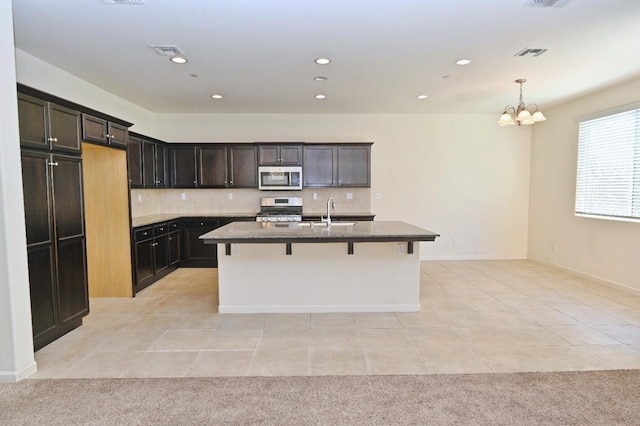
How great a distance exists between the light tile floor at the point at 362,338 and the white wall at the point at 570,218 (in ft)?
1.74

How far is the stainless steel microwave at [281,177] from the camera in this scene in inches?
240

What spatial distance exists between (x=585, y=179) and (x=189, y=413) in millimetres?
6039

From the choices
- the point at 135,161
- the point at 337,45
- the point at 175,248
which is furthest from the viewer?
the point at 175,248

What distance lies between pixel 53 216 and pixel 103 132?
123 cm

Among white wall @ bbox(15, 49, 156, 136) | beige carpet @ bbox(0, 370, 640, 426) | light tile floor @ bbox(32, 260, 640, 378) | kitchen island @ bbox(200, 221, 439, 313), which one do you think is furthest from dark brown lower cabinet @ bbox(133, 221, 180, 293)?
beige carpet @ bbox(0, 370, 640, 426)

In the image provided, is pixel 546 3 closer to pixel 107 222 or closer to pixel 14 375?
pixel 14 375

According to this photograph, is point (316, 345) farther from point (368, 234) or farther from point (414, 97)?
point (414, 97)

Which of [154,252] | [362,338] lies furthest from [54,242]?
[362,338]

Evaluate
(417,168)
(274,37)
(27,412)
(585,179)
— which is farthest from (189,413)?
(585,179)

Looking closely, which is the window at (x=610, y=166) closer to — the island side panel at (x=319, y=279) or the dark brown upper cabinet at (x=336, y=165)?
the island side panel at (x=319, y=279)

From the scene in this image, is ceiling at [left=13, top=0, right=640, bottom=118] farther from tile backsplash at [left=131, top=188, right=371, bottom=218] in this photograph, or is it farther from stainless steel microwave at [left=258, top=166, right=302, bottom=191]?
tile backsplash at [left=131, top=188, right=371, bottom=218]

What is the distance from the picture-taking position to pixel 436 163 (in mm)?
6527

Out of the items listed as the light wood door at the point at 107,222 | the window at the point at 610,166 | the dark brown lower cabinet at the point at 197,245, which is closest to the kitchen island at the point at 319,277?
the light wood door at the point at 107,222

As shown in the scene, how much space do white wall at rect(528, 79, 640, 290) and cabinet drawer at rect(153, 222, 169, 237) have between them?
643cm
